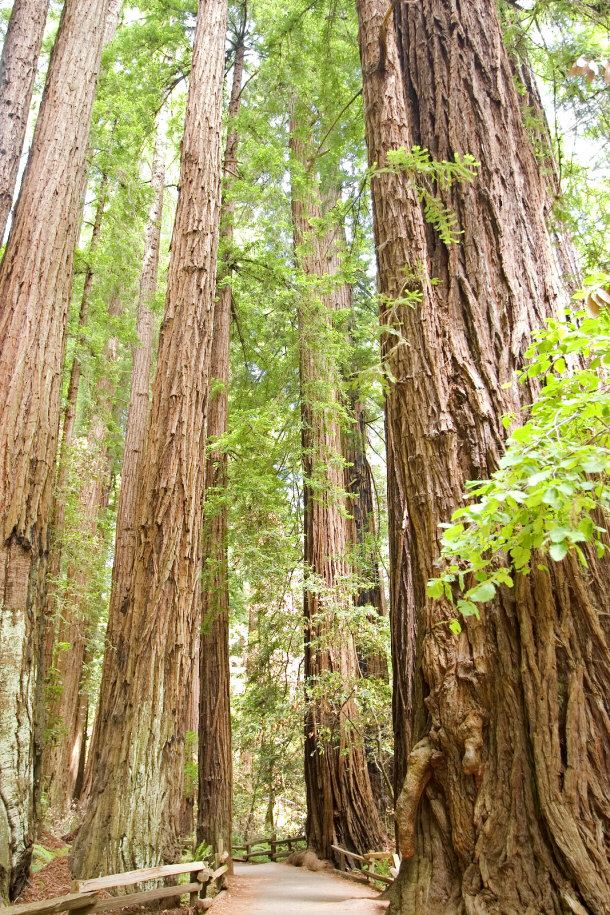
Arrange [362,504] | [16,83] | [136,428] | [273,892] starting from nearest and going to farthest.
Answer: [16,83]
[273,892]
[136,428]
[362,504]

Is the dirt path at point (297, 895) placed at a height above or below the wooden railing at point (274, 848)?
above

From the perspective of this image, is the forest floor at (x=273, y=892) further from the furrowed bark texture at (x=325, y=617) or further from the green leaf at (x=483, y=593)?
the green leaf at (x=483, y=593)

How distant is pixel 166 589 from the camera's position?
5355 millimetres

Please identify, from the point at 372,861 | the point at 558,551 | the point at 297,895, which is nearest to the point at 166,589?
the point at 297,895

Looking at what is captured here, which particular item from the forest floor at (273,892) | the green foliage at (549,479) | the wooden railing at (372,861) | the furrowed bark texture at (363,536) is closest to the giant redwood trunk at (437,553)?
the green foliage at (549,479)

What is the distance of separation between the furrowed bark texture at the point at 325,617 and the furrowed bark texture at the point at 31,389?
4.56 metres

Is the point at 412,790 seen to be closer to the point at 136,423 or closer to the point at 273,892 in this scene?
the point at 273,892

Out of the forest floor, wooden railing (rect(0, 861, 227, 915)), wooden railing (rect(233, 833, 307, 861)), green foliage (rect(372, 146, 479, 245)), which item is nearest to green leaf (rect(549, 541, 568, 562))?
green foliage (rect(372, 146, 479, 245))

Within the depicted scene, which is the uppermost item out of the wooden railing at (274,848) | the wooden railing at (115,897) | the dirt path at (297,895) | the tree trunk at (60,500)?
the tree trunk at (60,500)

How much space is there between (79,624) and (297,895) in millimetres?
5891

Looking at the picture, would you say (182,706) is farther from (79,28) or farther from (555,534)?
(79,28)

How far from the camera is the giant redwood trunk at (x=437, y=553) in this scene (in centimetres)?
232

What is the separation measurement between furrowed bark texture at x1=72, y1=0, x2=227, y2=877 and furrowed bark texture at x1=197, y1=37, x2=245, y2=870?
2074mm

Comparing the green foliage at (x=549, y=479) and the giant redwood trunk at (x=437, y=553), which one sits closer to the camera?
the green foliage at (x=549, y=479)
